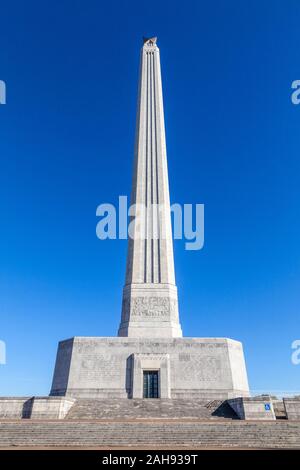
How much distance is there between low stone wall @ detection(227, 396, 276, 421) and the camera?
17.3 meters

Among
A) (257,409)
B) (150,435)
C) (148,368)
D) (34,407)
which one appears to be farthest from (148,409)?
(150,435)

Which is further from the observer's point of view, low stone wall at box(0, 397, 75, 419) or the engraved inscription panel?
the engraved inscription panel

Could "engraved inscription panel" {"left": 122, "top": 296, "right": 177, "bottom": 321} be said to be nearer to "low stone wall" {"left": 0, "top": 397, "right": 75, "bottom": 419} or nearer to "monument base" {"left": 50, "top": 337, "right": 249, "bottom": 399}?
"monument base" {"left": 50, "top": 337, "right": 249, "bottom": 399}

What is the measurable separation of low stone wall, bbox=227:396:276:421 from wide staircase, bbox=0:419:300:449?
2.26 meters

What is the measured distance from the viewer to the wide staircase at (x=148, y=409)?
18719 millimetres

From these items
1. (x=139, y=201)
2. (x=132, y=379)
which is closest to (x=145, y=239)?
(x=139, y=201)

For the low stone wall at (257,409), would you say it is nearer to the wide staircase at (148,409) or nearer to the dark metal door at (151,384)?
the wide staircase at (148,409)

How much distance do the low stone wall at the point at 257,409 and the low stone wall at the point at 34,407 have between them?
8.98 meters

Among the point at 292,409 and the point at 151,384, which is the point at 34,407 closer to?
the point at 151,384

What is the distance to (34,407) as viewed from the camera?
1809 cm

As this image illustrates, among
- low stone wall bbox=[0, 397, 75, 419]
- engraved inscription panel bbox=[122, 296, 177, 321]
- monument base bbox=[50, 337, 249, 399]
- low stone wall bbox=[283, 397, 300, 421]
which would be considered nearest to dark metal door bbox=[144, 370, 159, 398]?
monument base bbox=[50, 337, 249, 399]

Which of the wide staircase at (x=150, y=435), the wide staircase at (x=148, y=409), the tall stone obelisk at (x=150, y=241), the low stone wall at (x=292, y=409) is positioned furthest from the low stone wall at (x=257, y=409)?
the tall stone obelisk at (x=150, y=241)

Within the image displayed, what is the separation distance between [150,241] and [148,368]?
958 cm
